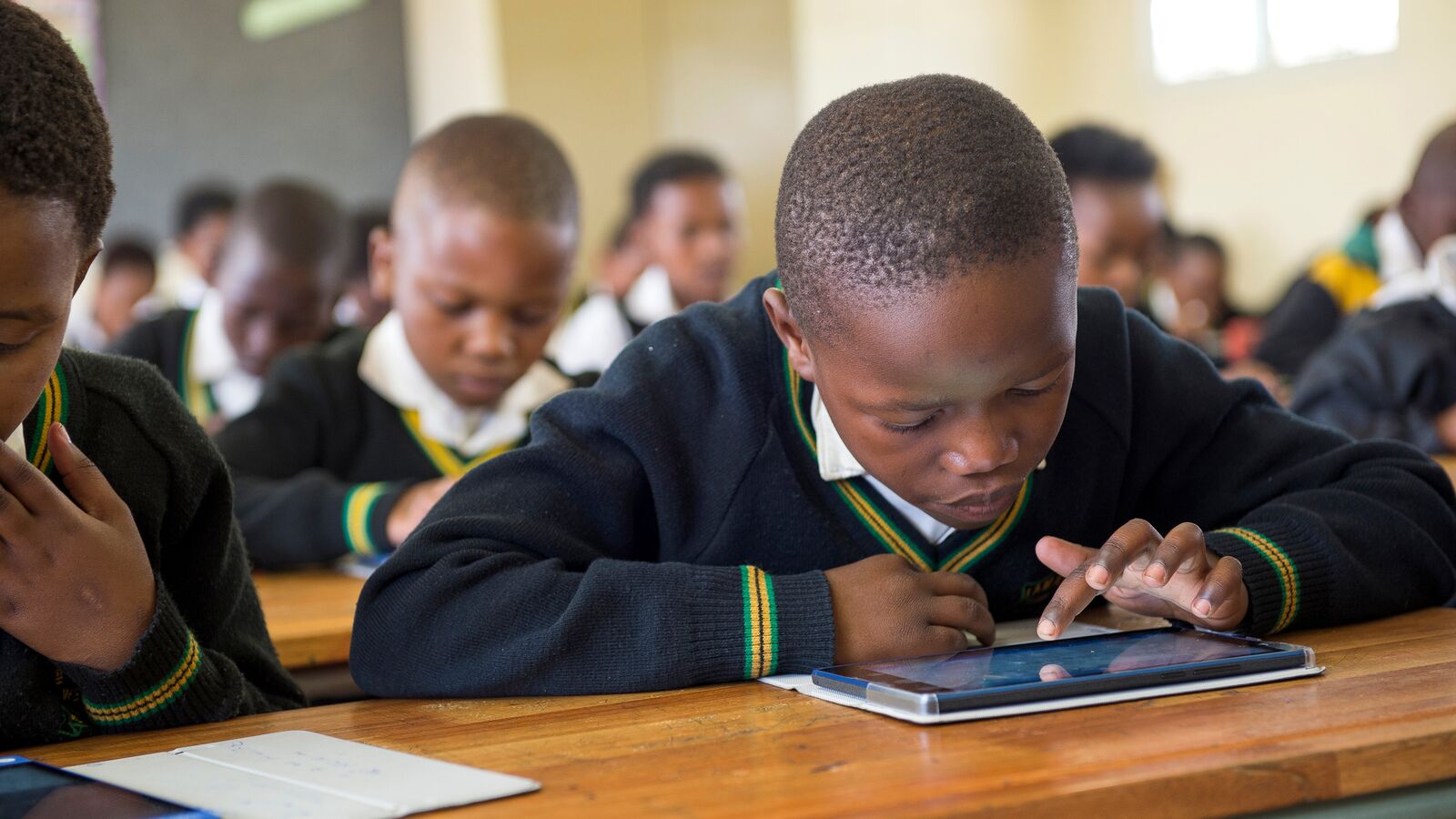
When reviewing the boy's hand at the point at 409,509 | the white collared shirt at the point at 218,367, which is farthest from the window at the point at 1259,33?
the boy's hand at the point at 409,509

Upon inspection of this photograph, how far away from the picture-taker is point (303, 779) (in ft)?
2.94

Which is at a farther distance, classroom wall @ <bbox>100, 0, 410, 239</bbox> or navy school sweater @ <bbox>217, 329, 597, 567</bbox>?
classroom wall @ <bbox>100, 0, 410, 239</bbox>

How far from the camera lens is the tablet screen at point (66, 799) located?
82cm

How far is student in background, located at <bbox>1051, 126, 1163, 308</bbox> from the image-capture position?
3.17 metres

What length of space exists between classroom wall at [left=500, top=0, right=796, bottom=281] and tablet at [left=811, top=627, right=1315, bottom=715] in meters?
5.57

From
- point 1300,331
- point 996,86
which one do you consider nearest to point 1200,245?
point 996,86

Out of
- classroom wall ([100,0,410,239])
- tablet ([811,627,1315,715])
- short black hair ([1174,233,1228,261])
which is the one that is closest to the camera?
tablet ([811,627,1315,715])

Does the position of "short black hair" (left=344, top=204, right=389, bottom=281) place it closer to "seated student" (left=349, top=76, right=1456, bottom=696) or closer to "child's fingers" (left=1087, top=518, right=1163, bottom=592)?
"seated student" (left=349, top=76, right=1456, bottom=696)

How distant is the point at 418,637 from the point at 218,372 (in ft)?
7.34

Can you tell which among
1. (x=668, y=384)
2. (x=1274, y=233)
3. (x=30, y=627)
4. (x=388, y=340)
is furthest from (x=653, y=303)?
(x=1274, y=233)

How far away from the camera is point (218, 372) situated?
129 inches

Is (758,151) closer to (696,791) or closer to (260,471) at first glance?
(260,471)

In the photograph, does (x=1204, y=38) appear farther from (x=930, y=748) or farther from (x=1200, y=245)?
(x=930, y=748)

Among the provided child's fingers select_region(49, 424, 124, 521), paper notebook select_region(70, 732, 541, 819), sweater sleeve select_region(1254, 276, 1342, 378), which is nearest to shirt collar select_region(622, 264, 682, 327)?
sweater sleeve select_region(1254, 276, 1342, 378)
